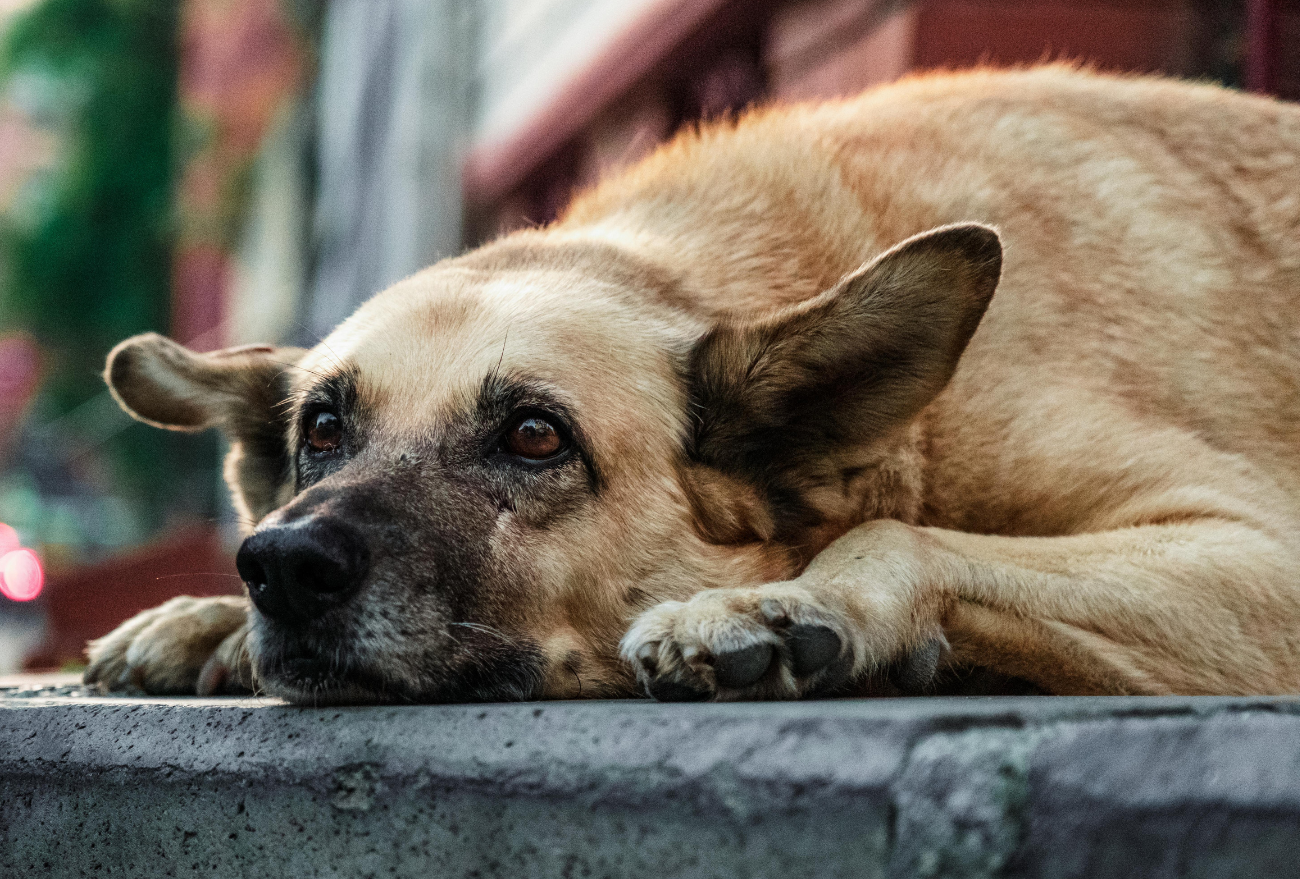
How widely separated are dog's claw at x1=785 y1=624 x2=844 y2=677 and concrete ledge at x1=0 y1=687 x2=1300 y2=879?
9.1 inches

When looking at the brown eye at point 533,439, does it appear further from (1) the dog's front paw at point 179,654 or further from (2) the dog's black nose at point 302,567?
(1) the dog's front paw at point 179,654

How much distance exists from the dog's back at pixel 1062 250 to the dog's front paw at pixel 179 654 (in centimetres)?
134

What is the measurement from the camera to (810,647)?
1.89 m

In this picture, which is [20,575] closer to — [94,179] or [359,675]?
[359,675]

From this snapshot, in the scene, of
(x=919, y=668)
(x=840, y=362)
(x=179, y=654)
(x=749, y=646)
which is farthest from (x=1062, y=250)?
(x=179, y=654)

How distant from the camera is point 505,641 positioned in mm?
2188

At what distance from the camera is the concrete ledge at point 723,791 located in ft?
4.40

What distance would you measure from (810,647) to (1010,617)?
503 millimetres

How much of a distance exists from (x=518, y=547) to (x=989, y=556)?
91 centimetres

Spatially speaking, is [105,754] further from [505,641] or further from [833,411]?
[833,411]

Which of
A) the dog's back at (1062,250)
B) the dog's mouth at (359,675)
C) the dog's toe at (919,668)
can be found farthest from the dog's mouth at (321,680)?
the dog's back at (1062,250)

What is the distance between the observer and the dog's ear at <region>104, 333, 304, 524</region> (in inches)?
117

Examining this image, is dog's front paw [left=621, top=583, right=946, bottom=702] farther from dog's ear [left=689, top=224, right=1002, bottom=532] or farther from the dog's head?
dog's ear [left=689, top=224, right=1002, bottom=532]

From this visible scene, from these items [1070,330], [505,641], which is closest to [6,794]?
[505,641]
